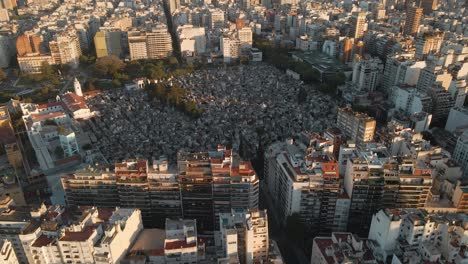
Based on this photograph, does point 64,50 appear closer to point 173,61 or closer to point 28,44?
point 28,44

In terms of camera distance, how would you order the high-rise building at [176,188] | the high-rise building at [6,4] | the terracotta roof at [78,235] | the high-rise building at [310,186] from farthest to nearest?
1. the high-rise building at [6,4]
2. the high-rise building at [176,188]
3. the high-rise building at [310,186]
4. the terracotta roof at [78,235]

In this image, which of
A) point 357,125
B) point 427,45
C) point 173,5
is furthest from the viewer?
point 173,5

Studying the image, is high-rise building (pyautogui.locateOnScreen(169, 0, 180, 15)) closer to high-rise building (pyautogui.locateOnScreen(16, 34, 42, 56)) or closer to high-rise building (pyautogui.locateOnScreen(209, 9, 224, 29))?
high-rise building (pyautogui.locateOnScreen(209, 9, 224, 29))

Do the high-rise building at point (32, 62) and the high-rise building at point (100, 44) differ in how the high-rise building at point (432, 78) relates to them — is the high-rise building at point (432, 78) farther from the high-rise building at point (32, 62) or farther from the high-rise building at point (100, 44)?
the high-rise building at point (32, 62)

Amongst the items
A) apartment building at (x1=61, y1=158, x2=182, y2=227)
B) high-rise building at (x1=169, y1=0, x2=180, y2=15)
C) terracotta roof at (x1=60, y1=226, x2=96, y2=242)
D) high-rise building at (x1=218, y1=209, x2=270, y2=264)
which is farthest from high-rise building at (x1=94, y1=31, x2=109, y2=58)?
high-rise building at (x1=218, y1=209, x2=270, y2=264)

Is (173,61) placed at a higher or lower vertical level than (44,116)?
higher

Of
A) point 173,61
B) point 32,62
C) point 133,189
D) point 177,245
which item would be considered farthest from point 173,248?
point 32,62

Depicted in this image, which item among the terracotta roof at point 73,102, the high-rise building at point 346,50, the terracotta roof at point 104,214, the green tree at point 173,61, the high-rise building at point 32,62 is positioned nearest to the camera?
the terracotta roof at point 104,214

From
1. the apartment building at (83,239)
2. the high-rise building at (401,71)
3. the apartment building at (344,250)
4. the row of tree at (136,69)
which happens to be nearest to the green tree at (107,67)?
the row of tree at (136,69)
